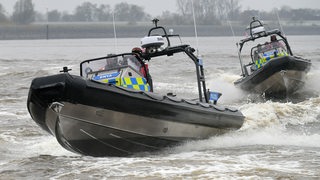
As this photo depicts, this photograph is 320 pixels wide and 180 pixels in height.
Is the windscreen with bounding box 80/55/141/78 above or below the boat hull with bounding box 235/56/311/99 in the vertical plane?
above

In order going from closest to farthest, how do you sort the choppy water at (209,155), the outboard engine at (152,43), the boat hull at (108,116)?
the choppy water at (209,155) < the boat hull at (108,116) < the outboard engine at (152,43)

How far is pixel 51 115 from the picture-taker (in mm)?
7953

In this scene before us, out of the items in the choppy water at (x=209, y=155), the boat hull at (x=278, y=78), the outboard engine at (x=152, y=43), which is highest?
the outboard engine at (x=152, y=43)

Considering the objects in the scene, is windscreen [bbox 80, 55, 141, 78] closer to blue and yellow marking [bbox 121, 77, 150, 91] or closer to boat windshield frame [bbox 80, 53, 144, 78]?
boat windshield frame [bbox 80, 53, 144, 78]

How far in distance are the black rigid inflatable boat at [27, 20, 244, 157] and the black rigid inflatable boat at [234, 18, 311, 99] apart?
6.63m

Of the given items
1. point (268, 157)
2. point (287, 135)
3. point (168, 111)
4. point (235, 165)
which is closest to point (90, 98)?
point (168, 111)

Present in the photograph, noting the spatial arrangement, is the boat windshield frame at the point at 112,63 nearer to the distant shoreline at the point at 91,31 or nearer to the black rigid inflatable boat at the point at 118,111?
the black rigid inflatable boat at the point at 118,111

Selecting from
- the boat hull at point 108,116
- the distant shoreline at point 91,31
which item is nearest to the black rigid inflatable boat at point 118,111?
the boat hull at point 108,116

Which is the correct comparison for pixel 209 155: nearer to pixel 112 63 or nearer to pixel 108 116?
pixel 108 116

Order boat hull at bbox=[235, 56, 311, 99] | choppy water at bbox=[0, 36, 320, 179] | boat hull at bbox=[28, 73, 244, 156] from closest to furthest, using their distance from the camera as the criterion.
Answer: choppy water at bbox=[0, 36, 320, 179], boat hull at bbox=[28, 73, 244, 156], boat hull at bbox=[235, 56, 311, 99]

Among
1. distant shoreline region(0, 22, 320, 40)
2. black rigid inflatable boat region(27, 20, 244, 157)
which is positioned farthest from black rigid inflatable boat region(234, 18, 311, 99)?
distant shoreline region(0, 22, 320, 40)

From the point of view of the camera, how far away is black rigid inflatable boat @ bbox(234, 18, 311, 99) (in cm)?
1611

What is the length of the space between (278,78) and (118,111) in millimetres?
9094

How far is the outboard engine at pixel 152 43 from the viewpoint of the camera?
31.8 feet
